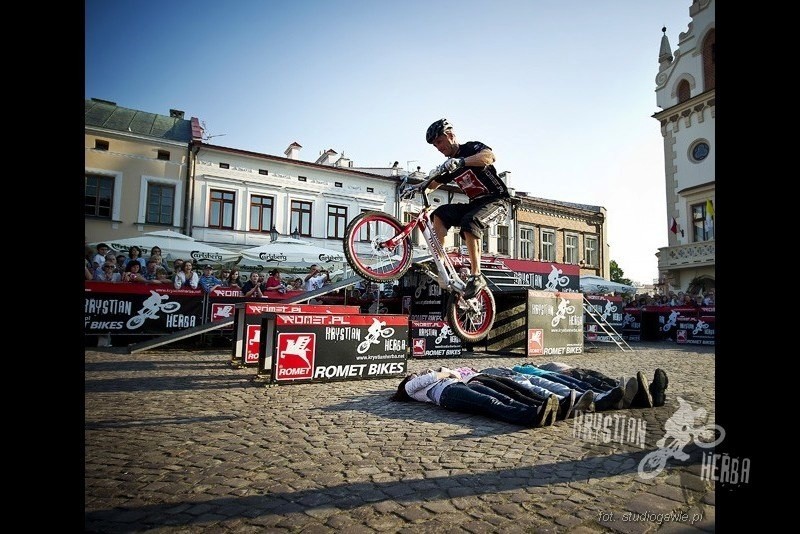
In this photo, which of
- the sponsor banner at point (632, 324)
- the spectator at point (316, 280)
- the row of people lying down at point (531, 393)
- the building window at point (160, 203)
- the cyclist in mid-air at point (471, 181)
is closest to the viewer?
the cyclist in mid-air at point (471, 181)

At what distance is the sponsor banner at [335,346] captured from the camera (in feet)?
27.4

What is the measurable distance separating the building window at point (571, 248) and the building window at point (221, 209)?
28177 millimetres

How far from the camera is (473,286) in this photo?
18.5 feet

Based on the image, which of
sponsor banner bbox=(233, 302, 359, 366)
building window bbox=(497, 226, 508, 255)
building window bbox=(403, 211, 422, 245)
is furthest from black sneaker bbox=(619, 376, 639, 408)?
building window bbox=(497, 226, 508, 255)

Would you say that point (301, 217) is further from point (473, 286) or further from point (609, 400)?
point (609, 400)

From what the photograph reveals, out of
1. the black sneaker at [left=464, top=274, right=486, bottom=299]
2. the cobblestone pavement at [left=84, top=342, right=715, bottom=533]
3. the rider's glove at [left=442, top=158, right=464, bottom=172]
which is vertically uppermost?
the rider's glove at [left=442, top=158, right=464, bottom=172]

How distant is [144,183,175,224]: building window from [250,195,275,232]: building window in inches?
172

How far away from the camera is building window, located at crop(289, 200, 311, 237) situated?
28.0 m

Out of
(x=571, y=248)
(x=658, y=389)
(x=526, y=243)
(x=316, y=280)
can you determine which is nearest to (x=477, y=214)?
(x=658, y=389)

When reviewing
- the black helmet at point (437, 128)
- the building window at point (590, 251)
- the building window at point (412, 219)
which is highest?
the building window at point (590, 251)

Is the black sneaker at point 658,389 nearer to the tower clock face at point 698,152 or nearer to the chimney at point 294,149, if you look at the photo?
the tower clock face at point 698,152

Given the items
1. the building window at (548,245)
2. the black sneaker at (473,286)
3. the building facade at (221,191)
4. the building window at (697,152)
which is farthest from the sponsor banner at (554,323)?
the building window at (548,245)

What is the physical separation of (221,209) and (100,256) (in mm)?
11743

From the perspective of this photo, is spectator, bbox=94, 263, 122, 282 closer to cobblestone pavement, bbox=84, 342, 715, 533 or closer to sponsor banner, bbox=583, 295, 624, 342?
cobblestone pavement, bbox=84, 342, 715, 533
